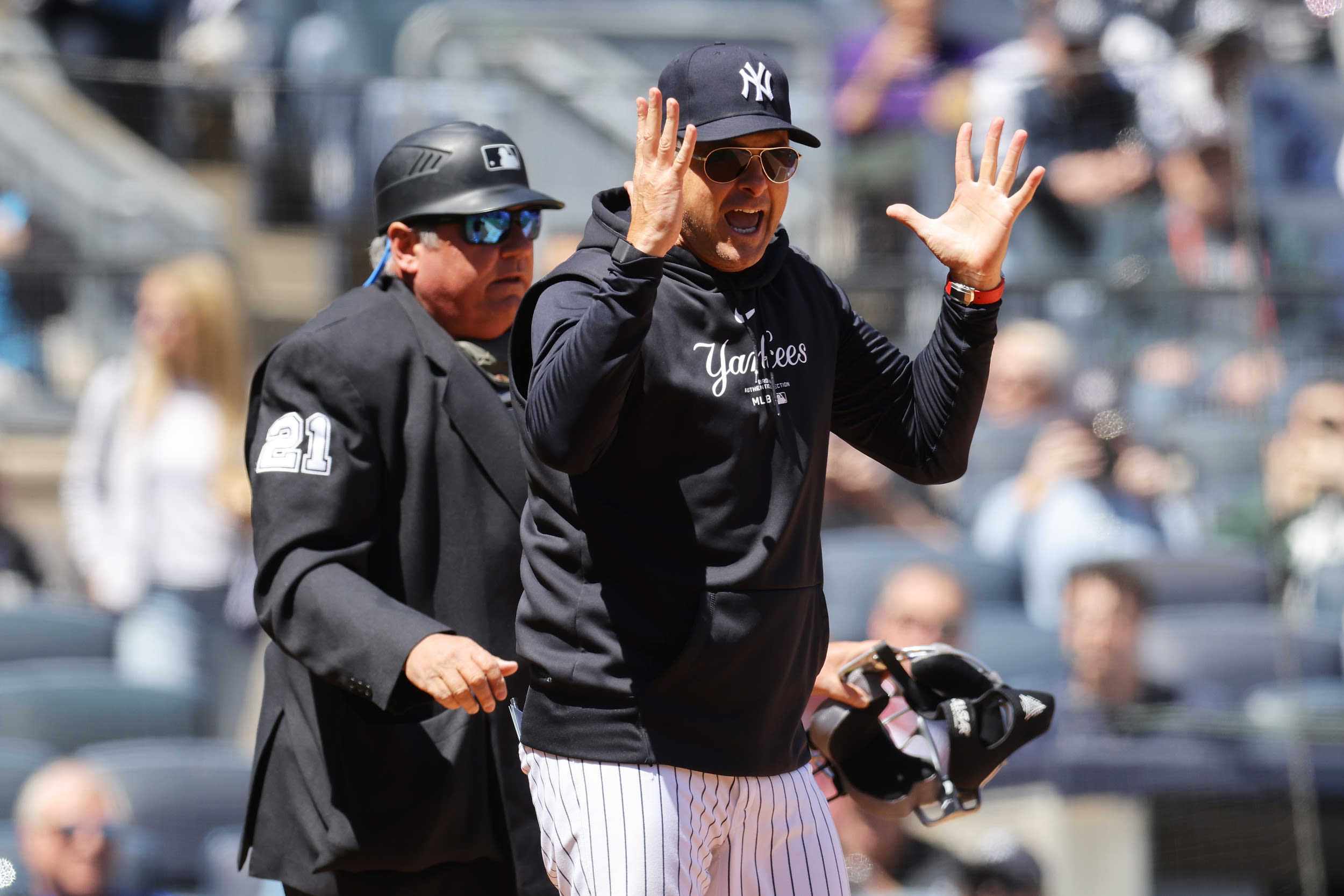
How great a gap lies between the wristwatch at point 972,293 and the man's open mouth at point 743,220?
33 centimetres

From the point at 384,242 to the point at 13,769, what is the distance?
2704 millimetres

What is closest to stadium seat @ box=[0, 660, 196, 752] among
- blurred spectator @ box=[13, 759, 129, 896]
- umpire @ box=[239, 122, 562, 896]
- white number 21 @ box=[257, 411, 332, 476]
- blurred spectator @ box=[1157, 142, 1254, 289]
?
blurred spectator @ box=[13, 759, 129, 896]

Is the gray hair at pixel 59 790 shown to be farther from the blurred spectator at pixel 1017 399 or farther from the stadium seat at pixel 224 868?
the blurred spectator at pixel 1017 399

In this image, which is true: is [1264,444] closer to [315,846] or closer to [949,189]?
[949,189]

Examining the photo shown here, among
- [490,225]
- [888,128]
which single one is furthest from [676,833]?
[888,128]

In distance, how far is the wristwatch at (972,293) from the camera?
2.38 meters

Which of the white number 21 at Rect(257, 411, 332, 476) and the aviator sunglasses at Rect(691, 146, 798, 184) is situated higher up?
the aviator sunglasses at Rect(691, 146, 798, 184)

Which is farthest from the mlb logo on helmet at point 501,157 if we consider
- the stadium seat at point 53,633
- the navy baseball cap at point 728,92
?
the stadium seat at point 53,633

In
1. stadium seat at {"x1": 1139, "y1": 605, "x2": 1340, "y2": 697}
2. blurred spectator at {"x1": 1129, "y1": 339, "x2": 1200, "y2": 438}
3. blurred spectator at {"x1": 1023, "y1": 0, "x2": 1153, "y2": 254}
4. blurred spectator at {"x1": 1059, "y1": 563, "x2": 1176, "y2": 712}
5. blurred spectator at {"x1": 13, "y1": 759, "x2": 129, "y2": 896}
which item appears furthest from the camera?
blurred spectator at {"x1": 1023, "y1": 0, "x2": 1153, "y2": 254}

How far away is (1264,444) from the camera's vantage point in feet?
18.2

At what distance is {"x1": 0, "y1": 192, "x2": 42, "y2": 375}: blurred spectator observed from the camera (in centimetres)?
563

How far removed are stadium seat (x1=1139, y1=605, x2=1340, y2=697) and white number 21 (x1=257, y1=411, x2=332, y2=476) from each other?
3462 millimetres

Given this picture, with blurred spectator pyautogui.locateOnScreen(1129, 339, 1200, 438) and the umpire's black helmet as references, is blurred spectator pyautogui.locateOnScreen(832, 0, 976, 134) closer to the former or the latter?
blurred spectator pyautogui.locateOnScreen(1129, 339, 1200, 438)

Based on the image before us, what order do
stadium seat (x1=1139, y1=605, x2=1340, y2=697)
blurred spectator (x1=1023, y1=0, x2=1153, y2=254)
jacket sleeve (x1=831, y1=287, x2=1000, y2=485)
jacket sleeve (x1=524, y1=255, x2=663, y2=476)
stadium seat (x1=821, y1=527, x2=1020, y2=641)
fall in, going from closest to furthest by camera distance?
jacket sleeve (x1=524, y1=255, x2=663, y2=476)
jacket sleeve (x1=831, y1=287, x2=1000, y2=485)
stadium seat (x1=1139, y1=605, x2=1340, y2=697)
stadium seat (x1=821, y1=527, x2=1020, y2=641)
blurred spectator (x1=1023, y1=0, x2=1153, y2=254)
